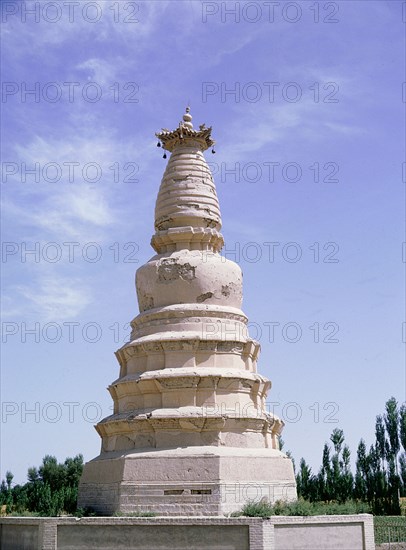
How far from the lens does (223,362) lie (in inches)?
957

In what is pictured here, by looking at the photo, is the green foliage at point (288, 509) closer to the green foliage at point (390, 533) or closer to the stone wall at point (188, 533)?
the stone wall at point (188, 533)

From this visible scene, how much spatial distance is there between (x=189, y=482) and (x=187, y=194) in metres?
11.1

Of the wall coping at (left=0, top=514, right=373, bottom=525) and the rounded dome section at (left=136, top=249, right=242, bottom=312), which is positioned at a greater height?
the rounded dome section at (left=136, top=249, right=242, bottom=312)

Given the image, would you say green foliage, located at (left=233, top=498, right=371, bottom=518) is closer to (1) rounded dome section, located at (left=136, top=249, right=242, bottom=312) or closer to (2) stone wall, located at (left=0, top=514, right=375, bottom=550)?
(2) stone wall, located at (left=0, top=514, right=375, bottom=550)

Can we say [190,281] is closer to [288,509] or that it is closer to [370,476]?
[288,509]

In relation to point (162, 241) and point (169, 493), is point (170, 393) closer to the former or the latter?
point (169, 493)

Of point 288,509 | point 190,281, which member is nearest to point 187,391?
point 190,281

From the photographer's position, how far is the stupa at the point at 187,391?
21.6m

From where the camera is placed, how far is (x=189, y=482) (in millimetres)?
21469

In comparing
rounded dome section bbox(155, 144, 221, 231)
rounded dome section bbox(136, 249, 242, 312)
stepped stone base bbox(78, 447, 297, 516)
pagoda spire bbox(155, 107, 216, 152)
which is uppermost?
pagoda spire bbox(155, 107, 216, 152)

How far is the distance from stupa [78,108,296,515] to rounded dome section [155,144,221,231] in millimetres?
42

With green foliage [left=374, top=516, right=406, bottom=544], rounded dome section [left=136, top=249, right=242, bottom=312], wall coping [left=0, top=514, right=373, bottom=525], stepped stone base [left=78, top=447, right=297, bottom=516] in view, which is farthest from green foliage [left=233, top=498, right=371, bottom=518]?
rounded dome section [left=136, top=249, right=242, bottom=312]

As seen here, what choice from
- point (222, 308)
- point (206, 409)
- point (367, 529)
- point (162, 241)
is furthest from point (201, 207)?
point (367, 529)

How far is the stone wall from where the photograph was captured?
19.1 meters
